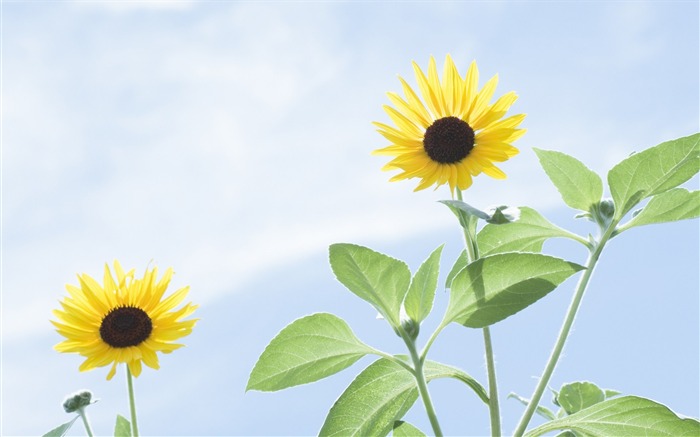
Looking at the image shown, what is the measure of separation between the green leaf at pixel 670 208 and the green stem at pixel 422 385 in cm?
43

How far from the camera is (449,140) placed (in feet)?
4.33

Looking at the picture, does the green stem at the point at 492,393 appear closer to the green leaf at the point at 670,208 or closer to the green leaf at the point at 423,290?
the green leaf at the point at 423,290

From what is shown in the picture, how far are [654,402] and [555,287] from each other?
273mm

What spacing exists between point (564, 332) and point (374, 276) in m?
0.32

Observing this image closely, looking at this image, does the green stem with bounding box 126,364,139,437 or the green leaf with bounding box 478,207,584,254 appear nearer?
the green stem with bounding box 126,364,139,437

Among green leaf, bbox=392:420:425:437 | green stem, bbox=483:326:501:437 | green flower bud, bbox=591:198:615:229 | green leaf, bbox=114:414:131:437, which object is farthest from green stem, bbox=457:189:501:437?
green leaf, bbox=114:414:131:437

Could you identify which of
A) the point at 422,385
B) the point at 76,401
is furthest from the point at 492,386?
the point at 76,401

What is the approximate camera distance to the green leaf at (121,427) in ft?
4.27

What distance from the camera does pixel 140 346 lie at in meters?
1.33

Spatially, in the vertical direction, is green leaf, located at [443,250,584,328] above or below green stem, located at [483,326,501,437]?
above

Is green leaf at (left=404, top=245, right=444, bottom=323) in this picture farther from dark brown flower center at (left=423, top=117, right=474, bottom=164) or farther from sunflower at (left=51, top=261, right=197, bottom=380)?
sunflower at (left=51, top=261, right=197, bottom=380)

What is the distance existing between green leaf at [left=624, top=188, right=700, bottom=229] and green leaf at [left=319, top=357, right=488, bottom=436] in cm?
41

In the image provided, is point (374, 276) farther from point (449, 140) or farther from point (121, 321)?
point (121, 321)

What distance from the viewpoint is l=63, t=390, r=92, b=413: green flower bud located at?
1.23 metres
